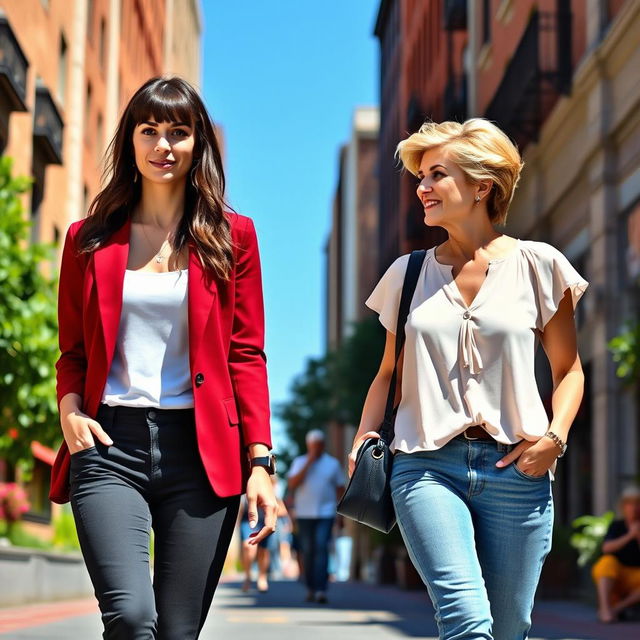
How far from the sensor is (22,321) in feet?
46.3

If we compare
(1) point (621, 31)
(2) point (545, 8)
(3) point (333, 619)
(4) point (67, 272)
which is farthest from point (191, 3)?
(4) point (67, 272)

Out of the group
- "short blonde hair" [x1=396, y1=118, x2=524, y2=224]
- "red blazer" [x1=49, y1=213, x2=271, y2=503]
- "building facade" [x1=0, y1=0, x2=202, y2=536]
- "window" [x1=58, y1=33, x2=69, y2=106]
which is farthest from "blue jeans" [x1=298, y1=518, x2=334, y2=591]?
"window" [x1=58, y1=33, x2=69, y2=106]

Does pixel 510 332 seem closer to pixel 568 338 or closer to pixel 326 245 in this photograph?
pixel 568 338

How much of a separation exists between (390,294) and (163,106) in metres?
0.93

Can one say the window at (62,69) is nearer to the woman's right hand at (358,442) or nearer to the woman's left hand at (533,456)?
the woman's right hand at (358,442)

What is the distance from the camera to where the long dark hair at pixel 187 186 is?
4.36 metres

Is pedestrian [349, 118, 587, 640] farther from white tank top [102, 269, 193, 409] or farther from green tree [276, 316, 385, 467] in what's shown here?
green tree [276, 316, 385, 467]

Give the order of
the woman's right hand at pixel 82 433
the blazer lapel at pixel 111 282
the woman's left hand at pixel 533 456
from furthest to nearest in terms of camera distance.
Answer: the woman's left hand at pixel 533 456 → the blazer lapel at pixel 111 282 → the woman's right hand at pixel 82 433

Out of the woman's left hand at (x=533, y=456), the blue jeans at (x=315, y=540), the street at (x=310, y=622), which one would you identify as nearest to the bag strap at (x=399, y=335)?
the woman's left hand at (x=533, y=456)

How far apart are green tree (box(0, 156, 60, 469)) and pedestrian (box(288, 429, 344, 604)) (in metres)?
2.68

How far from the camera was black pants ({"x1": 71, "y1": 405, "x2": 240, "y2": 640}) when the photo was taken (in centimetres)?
396

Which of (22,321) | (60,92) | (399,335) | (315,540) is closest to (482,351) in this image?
(399,335)

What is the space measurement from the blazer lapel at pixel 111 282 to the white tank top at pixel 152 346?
1.0 inches

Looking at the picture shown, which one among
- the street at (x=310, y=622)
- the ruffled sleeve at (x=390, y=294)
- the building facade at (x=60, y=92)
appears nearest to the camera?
the ruffled sleeve at (x=390, y=294)
